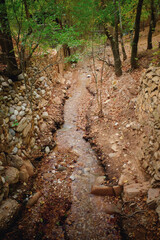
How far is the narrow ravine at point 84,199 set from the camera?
367 cm

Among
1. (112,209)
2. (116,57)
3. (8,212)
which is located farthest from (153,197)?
(116,57)

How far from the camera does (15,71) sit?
5.78 m

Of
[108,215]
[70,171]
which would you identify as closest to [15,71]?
[70,171]

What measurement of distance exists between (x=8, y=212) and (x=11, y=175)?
0.99 meters

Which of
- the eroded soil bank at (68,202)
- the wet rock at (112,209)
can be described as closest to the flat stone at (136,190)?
the wet rock at (112,209)

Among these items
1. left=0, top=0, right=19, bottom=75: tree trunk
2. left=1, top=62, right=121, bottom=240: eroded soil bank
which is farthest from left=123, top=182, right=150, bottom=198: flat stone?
left=0, top=0, right=19, bottom=75: tree trunk

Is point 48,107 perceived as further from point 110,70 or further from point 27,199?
point 110,70

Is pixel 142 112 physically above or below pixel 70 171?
above

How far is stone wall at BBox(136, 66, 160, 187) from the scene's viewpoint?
3.94 meters

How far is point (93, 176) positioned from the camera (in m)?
5.19

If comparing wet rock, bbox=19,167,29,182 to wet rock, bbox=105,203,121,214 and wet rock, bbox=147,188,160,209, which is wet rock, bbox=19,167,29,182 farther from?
wet rock, bbox=147,188,160,209

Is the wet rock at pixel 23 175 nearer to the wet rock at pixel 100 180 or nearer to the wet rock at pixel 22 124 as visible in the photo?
the wet rock at pixel 22 124

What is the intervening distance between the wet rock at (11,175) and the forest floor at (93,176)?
27.7 inches

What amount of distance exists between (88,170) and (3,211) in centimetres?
306
